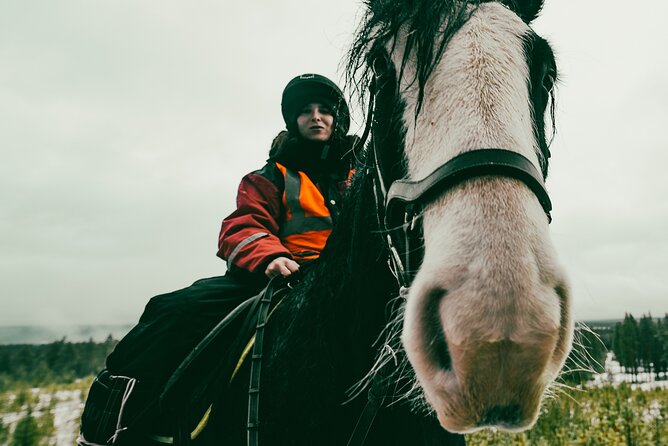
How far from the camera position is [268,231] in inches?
123

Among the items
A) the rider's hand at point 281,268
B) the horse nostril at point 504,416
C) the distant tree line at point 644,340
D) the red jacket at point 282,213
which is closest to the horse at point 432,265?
the horse nostril at point 504,416

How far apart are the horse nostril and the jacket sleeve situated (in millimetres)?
1728

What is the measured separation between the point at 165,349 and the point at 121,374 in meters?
0.30

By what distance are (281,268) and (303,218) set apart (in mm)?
740

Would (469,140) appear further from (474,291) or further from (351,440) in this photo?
(351,440)

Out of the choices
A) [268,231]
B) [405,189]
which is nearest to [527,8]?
[405,189]

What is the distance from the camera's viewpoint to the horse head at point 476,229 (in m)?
1.11

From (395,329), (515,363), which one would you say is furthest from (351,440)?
(515,363)

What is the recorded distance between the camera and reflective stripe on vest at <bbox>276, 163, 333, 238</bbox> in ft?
10.8

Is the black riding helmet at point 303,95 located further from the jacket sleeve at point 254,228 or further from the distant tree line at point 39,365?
the distant tree line at point 39,365

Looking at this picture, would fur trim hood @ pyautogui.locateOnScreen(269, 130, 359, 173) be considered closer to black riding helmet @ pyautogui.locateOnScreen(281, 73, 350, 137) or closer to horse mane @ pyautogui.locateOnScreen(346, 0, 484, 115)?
black riding helmet @ pyautogui.locateOnScreen(281, 73, 350, 137)

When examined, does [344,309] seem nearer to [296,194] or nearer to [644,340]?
[296,194]

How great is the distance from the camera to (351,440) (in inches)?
75.4

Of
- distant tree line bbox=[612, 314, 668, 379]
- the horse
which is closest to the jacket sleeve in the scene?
the horse
